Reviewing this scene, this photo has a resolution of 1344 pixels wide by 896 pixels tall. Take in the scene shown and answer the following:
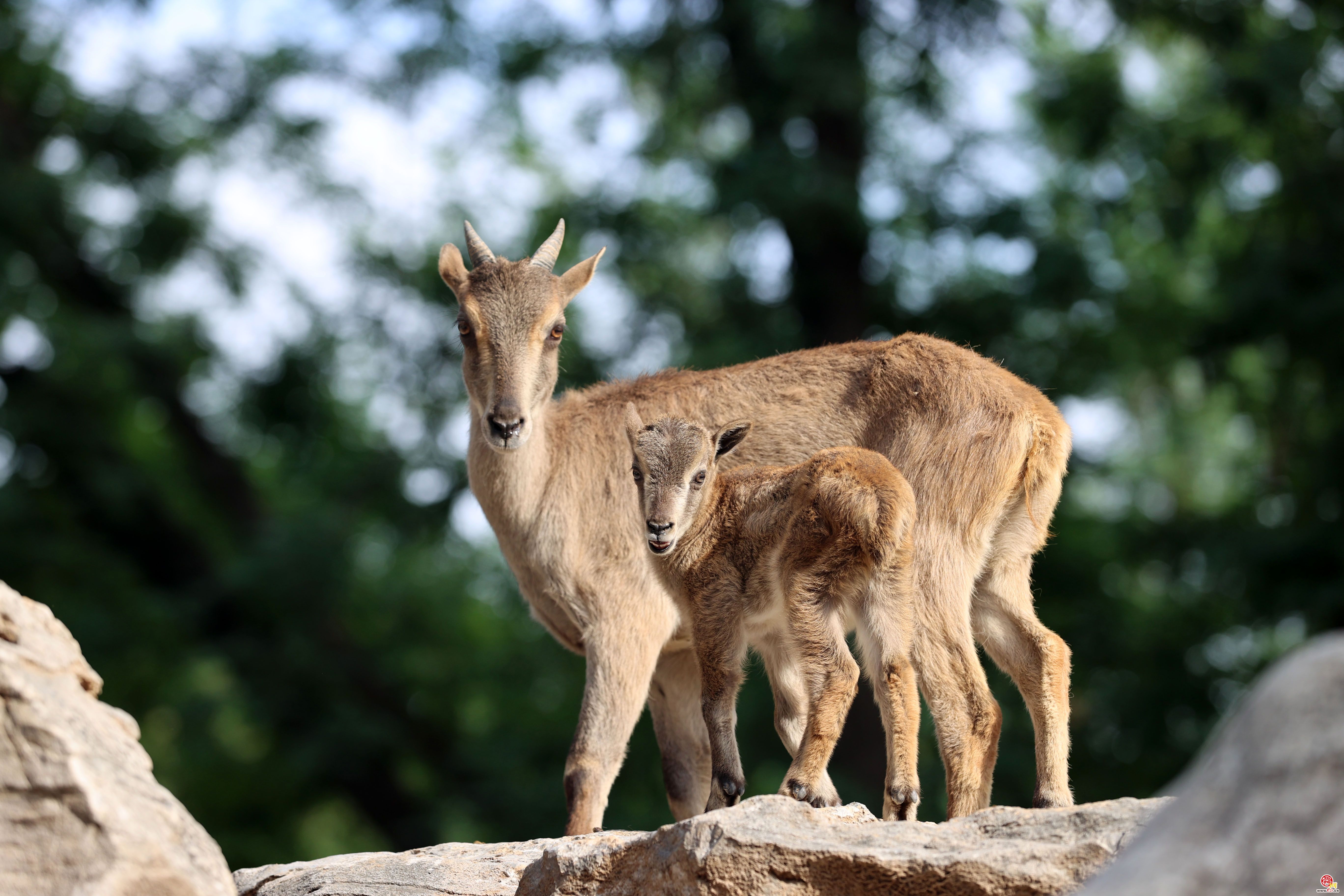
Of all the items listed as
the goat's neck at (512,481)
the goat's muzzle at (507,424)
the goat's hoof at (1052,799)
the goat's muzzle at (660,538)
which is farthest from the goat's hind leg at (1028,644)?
the goat's neck at (512,481)

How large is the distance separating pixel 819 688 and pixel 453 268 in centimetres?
392

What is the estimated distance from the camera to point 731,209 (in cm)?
1781

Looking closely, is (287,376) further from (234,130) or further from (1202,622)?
(1202,622)

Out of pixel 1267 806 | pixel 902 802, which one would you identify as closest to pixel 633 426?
pixel 902 802

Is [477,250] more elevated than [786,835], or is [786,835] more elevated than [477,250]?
[477,250]

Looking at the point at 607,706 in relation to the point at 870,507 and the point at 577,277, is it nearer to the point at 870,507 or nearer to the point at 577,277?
the point at 870,507

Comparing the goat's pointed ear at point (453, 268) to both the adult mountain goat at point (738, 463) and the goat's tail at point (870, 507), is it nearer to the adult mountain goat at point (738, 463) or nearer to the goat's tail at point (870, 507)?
the adult mountain goat at point (738, 463)

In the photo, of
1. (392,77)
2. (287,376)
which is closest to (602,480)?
(287,376)

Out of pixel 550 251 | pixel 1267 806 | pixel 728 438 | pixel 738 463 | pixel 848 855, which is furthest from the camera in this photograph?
pixel 550 251

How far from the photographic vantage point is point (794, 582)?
6.55 m

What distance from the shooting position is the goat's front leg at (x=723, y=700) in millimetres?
6730

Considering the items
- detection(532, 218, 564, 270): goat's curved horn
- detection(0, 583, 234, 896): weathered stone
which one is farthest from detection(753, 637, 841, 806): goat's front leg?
detection(0, 583, 234, 896): weathered stone

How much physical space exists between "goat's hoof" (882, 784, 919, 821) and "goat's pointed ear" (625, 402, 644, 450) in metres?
2.21

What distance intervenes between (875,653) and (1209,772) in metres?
3.23
